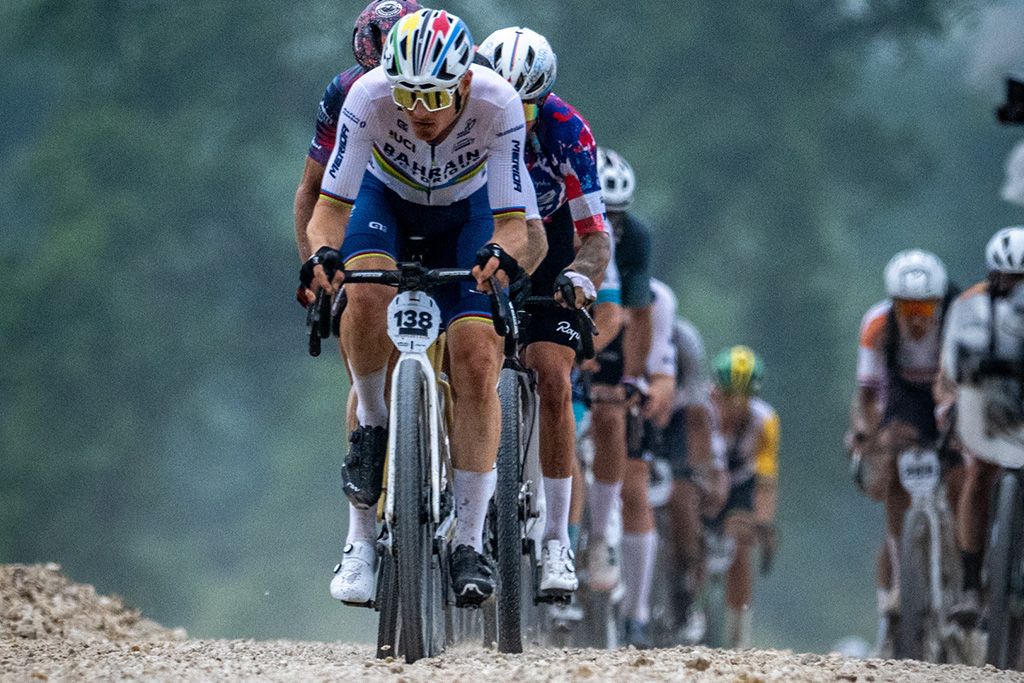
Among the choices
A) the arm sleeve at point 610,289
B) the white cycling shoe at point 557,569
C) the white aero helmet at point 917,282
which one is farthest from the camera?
the white aero helmet at point 917,282

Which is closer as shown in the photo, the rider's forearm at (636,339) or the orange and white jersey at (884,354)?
the rider's forearm at (636,339)

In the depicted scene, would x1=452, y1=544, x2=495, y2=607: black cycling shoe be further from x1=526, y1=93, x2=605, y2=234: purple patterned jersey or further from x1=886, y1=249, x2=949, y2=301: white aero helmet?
x1=886, y1=249, x2=949, y2=301: white aero helmet

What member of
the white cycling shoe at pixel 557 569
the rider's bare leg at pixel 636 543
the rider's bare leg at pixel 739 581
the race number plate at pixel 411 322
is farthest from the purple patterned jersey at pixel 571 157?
the rider's bare leg at pixel 739 581

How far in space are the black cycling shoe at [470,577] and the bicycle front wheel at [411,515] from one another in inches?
7.2

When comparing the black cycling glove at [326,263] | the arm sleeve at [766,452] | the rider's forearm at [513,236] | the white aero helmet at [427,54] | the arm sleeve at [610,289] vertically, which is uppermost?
the arm sleeve at [766,452]

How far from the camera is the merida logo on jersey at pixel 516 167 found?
25.5 ft

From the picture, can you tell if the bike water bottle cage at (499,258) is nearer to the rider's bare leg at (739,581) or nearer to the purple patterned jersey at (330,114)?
the purple patterned jersey at (330,114)

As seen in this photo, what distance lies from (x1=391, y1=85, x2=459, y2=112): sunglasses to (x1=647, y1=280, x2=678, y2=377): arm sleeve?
5.41m

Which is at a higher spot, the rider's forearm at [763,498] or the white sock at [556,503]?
the rider's forearm at [763,498]

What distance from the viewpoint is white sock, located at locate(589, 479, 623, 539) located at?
10945 millimetres

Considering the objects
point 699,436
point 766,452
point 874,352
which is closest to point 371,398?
point 874,352

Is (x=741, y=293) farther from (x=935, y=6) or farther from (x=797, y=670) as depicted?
(x=797, y=670)

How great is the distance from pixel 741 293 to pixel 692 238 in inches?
52.9

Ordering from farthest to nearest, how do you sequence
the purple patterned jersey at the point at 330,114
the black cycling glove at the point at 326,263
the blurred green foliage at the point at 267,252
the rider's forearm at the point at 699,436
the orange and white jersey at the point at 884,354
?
the blurred green foliage at the point at 267,252 < the rider's forearm at the point at 699,436 < the orange and white jersey at the point at 884,354 < the purple patterned jersey at the point at 330,114 < the black cycling glove at the point at 326,263
